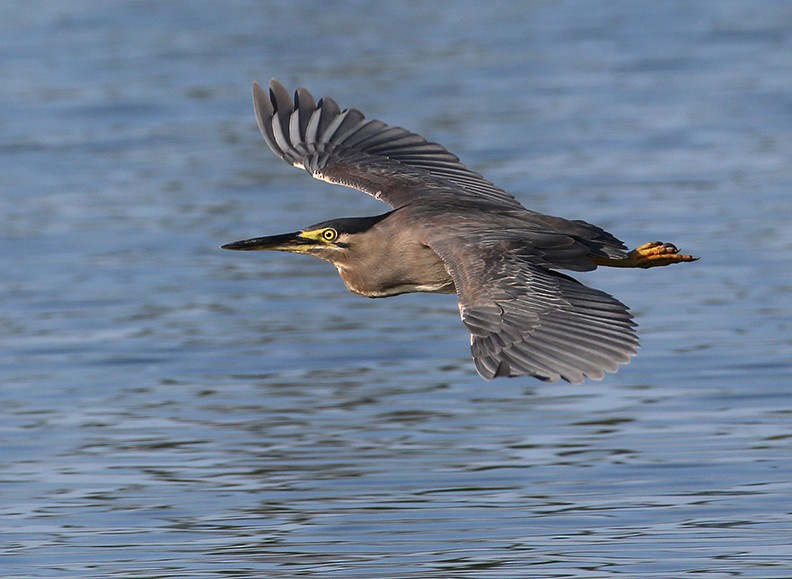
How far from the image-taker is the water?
8742 millimetres

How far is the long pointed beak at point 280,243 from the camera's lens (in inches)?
359

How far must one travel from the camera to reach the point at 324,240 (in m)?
9.22

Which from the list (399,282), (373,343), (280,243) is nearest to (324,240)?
(280,243)

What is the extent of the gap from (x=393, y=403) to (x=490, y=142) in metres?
8.85

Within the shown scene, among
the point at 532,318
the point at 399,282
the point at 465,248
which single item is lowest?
the point at 532,318

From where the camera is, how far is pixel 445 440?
33.7 feet

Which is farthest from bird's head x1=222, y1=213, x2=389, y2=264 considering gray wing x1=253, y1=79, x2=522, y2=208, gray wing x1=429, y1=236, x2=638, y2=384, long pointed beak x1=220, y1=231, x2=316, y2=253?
gray wing x1=429, y1=236, x2=638, y2=384

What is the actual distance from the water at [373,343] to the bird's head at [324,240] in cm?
129

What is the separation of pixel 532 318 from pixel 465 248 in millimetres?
731

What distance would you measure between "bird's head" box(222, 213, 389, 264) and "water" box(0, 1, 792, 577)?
1287mm

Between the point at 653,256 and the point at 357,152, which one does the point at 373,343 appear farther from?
the point at 653,256

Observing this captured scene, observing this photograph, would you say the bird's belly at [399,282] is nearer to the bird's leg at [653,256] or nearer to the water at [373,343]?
the bird's leg at [653,256]

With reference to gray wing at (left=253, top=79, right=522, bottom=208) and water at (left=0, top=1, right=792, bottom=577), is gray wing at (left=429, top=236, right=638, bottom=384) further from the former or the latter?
gray wing at (left=253, top=79, right=522, bottom=208)

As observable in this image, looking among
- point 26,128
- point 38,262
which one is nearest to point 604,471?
point 38,262
